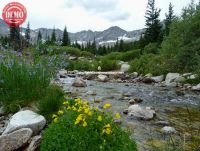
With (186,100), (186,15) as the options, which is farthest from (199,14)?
(186,100)

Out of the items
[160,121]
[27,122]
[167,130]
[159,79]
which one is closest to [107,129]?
[27,122]

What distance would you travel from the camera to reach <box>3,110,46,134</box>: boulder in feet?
16.0

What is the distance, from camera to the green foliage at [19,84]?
651 centimetres

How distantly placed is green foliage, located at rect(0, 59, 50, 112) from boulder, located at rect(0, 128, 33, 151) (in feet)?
6.52

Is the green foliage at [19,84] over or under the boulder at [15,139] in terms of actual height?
over

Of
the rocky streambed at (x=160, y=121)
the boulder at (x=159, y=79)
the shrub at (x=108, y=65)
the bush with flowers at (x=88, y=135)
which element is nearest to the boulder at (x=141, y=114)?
the rocky streambed at (x=160, y=121)

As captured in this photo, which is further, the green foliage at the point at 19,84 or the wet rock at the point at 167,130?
the green foliage at the point at 19,84

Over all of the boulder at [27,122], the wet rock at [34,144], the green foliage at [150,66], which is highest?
the boulder at [27,122]

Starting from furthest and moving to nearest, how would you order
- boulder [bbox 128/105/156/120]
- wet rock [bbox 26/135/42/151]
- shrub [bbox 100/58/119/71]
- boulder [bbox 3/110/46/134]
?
shrub [bbox 100/58/119/71], boulder [bbox 128/105/156/120], boulder [bbox 3/110/46/134], wet rock [bbox 26/135/42/151]

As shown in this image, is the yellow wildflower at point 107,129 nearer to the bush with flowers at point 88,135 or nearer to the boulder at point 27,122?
the bush with flowers at point 88,135

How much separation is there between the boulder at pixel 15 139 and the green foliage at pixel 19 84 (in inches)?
78.3

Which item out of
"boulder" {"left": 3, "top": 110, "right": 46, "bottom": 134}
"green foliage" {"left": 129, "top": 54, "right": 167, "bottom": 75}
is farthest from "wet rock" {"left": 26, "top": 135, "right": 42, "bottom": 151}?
"green foliage" {"left": 129, "top": 54, "right": 167, "bottom": 75}

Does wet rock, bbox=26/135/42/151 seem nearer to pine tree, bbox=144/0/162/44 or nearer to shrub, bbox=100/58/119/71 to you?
shrub, bbox=100/58/119/71

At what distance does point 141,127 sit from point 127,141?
3247 millimetres
